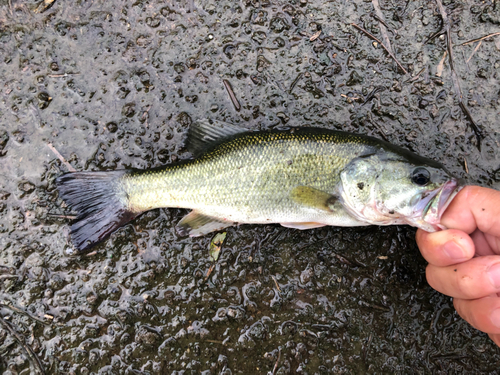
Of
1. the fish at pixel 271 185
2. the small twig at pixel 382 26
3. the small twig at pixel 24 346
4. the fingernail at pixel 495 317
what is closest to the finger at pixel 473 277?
the fingernail at pixel 495 317

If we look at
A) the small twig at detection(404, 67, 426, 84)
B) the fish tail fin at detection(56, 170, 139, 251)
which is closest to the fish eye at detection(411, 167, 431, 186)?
the small twig at detection(404, 67, 426, 84)

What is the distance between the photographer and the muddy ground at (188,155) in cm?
312

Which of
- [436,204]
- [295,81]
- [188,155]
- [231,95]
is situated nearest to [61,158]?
[188,155]

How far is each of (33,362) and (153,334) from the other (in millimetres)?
1171

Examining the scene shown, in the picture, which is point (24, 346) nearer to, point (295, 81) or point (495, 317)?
point (295, 81)

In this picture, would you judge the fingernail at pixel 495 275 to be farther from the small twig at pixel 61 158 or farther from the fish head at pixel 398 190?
the small twig at pixel 61 158

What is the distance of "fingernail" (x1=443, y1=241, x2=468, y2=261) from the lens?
232cm

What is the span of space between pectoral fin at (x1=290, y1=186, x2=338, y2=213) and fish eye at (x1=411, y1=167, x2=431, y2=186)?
643mm

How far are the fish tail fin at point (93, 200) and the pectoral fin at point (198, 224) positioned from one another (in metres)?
0.46

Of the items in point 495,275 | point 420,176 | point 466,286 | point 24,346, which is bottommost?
point 24,346

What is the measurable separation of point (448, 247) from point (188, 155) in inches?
94.7

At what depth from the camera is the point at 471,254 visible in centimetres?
232

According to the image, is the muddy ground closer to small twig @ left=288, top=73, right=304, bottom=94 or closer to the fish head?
small twig @ left=288, top=73, right=304, bottom=94

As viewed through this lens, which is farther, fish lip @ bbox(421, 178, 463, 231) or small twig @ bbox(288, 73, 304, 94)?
small twig @ bbox(288, 73, 304, 94)
